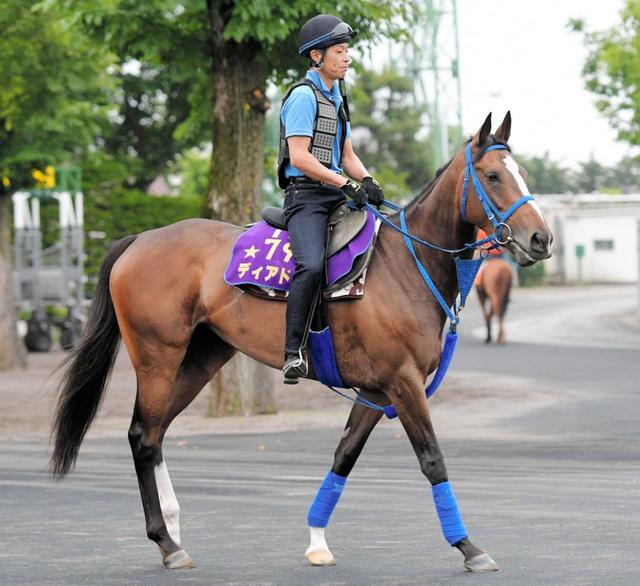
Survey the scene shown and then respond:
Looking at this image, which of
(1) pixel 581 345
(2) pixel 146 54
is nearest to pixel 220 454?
(2) pixel 146 54

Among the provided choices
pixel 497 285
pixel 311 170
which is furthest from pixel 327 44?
pixel 497 285

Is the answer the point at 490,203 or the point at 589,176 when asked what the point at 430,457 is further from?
the point at 589,176

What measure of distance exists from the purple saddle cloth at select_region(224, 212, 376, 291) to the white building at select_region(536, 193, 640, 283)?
71141 mm

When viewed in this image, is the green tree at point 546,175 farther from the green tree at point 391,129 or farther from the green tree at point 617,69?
the green tree at point 617,69

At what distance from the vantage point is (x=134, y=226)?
39.4 metres

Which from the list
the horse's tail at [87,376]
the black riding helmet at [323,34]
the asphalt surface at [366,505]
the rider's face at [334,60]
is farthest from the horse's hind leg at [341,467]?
the black riding helmet at [323,34]

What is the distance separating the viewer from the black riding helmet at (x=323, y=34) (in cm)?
800

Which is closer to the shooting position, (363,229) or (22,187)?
(363,229)

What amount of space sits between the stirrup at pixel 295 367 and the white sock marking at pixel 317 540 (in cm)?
82

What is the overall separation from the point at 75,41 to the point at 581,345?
11481 millimetres

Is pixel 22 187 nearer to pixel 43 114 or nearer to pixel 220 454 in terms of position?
pixel 43 114

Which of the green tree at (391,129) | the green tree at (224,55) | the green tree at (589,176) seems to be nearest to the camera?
the green tree at (224,55)

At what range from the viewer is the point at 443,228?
7953 millimetres

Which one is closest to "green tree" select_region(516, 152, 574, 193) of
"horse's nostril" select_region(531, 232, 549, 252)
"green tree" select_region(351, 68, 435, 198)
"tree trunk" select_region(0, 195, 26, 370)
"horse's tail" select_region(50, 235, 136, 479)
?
"green tree" select_region(351, 68, 435, 198)
